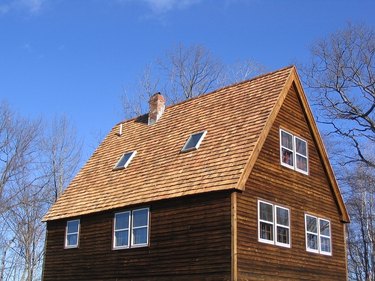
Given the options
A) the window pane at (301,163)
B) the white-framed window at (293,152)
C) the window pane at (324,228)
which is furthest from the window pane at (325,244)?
the window pane at (301,163)

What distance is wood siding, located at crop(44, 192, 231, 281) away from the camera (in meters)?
16.5

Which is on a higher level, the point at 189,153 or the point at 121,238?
the point at 189,153

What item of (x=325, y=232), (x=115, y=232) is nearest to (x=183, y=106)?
(x=115, y=232)

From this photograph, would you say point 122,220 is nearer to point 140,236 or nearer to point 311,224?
point 140,236

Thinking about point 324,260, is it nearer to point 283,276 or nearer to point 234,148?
point 283,276

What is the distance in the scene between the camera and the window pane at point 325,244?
68.9ft

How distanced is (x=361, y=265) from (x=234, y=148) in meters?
34.0

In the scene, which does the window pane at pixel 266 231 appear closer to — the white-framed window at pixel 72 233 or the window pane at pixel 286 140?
the window pane at pixel 286 140

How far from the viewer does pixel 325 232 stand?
2159 cm

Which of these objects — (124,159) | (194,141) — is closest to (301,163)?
(194,141)

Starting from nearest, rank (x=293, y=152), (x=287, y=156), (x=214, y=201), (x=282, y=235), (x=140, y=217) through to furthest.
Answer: (x=214, y=201) < (x=282, y=235) < (x=140, y=217) < (x=287, y=156) < (x=293, y=152)

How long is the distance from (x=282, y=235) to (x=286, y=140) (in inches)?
151

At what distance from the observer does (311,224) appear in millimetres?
20594

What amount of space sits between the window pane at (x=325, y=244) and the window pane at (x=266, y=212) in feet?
13.0
